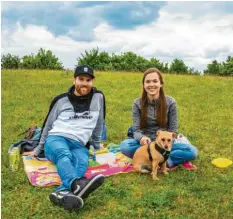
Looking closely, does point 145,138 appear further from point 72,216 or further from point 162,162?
point 72,216

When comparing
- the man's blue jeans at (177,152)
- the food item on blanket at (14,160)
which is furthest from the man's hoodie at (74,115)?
the man's blue jeans at (177,152)

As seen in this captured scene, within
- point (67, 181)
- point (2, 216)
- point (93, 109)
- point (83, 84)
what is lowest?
point (2, 216)

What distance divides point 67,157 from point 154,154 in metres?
1.36

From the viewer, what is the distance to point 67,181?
4.96 metres

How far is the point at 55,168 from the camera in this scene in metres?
6.30

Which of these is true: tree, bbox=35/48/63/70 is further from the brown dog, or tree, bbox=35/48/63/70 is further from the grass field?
the brown dog

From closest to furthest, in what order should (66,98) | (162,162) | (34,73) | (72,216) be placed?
(72,216) < (162,162) < (66,98) < (34,73)

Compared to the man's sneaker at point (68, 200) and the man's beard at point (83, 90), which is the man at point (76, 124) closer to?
the man's beard at point (83, 90)

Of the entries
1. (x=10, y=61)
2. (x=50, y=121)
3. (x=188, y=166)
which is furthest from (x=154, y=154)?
(x=10, y=61)

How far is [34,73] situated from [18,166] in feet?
43.5

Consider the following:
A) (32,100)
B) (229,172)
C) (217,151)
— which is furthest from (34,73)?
(229,172)

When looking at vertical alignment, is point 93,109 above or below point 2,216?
above

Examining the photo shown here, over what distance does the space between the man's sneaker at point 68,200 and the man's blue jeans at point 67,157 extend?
130 millimetres

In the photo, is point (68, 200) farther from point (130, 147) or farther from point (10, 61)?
point (10, 61)
